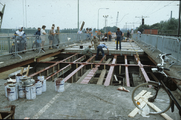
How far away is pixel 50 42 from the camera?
47.3 ft

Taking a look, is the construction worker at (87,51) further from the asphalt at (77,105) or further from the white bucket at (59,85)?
the white bucket at (59,85)

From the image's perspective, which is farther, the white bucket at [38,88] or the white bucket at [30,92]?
the white bucket at [38,88]

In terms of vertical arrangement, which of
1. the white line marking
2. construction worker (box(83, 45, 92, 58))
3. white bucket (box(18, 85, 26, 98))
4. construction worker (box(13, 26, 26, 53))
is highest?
construction worker (box(13, 26, 26, 53))

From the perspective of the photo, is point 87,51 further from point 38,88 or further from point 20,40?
point 38,88

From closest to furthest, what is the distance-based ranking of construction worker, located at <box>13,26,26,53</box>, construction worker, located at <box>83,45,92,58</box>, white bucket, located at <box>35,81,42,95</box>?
white bucket, located at <box>35,81,42,95</box>, construction worker, located at <box>13,26,26,53</box>, construction worker, located at <box>83,45,92,58</box>

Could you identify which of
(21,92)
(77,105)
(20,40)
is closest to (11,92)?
(21,92)

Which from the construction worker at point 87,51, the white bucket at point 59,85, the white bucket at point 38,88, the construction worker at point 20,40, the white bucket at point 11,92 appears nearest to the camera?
the white bucket at point 11,92

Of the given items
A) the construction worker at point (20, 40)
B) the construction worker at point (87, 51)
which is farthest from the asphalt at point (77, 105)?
the construction worker at point (87, 51)

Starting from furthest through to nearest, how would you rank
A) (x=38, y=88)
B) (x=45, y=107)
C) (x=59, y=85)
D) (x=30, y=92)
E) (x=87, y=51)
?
(x=87, y=51)
(x=59, y=85)
(x=38, y=88)
(x=30, y=92)
(x=45, y=107)

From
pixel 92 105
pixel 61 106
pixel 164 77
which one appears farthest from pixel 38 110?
pixel 164 77

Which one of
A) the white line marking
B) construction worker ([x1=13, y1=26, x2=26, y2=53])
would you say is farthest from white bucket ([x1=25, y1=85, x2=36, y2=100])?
construction worker ([x1=13, y1=26, x2=26, y2=53])

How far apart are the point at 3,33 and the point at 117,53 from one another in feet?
38.9

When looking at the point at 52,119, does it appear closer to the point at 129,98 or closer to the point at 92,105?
the point at 92,105

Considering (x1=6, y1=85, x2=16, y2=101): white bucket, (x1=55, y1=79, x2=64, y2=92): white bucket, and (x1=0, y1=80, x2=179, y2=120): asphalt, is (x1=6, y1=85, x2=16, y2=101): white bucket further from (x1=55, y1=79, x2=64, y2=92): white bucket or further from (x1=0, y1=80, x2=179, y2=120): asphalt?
(x1=55, y1=79, x2=64, y2=92): white bucket
